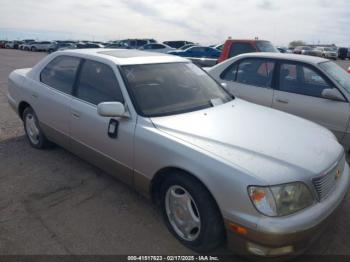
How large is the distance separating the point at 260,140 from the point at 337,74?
287 centimetres

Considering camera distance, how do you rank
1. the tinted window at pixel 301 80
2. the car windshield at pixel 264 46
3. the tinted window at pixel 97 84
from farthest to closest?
the car windshield at pixel 264 46, the tinted window at pixel 301 80, the tinted window at pixel 97 84

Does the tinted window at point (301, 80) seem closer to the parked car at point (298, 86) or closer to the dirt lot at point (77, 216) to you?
the parked car at point (298, 86)

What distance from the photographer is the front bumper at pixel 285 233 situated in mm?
2172

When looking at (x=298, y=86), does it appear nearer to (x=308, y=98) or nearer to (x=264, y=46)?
(x=308, y=98)

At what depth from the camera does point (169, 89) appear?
3.42m

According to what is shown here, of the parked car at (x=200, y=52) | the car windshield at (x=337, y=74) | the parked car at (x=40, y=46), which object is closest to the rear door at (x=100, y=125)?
the car windshield at (x=337, y=74)

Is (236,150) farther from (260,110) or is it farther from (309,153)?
(260,110)

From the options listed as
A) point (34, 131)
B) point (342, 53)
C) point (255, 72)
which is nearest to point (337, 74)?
point (255, 72)

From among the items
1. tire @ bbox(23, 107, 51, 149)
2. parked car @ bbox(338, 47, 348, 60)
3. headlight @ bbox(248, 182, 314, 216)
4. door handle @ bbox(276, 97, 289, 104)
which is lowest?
tire @ bbox(23, 107, 51, 149)

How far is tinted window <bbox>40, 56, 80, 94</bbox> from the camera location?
13.1 feet

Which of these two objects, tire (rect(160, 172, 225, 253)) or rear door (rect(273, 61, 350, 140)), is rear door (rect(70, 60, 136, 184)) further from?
rear door (rect(273, 61, 350, 140))

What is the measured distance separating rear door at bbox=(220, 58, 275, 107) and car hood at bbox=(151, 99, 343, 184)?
176 centimetres

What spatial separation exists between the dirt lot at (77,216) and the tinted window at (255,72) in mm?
2416

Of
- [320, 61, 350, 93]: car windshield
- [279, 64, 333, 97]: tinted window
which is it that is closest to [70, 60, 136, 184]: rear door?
[279, 64, 333, 97]: tinted window
